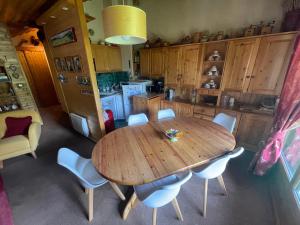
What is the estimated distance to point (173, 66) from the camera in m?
3.27

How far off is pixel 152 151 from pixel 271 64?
2416mm

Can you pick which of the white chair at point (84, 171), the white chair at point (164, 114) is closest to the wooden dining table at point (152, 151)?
the white chair at point (84, 171)

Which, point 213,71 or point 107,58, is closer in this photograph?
point 213,71

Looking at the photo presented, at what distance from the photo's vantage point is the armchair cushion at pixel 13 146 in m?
2.16

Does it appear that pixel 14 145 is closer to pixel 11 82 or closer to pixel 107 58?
pixel 11 82

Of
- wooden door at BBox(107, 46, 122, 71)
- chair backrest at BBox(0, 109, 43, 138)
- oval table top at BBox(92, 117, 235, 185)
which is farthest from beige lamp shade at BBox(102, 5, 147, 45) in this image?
wooden door at BBox(107, 46, 122, 71)

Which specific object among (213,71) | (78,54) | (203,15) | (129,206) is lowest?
(129,206)

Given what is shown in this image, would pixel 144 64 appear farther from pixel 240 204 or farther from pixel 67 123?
pixel 240 204

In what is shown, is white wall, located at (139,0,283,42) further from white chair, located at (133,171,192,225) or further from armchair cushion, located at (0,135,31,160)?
armchair cushion, located at (0,135,31,160)

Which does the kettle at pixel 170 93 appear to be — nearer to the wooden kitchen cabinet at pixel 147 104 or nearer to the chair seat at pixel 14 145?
the wooden kitchen cabinet at pixel 147 104

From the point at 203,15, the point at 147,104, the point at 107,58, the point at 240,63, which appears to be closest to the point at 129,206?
the point at 147,104

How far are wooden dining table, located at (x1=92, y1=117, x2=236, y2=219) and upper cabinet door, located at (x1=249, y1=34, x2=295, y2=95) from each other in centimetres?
126

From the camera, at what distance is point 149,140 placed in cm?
165

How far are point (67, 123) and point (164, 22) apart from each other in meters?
3.95
